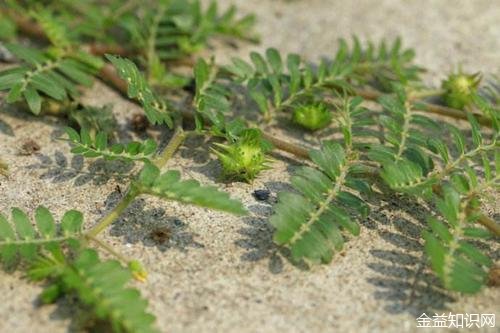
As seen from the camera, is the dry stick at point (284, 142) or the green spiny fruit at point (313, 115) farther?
the green spiny fruit at point (313, 115)

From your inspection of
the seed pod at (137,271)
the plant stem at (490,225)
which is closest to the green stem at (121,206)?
the seed pod at (137,271)

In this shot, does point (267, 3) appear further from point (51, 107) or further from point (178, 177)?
point (178, 177)

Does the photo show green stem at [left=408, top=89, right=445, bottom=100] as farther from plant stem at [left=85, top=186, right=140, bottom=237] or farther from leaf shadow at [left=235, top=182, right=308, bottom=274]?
plant stem at [left=85, top=186, right=140, bottom=237]

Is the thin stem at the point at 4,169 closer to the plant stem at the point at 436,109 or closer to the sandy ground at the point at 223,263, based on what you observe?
the sandy ground at the point at 223,263

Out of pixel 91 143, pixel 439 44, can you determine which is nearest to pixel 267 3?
pixel 439 44

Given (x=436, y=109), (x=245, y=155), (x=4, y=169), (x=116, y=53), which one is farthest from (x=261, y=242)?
(x=116, y=53)

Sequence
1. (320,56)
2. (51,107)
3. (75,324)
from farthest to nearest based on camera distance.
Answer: (320,56), (51,107), (75,324)
